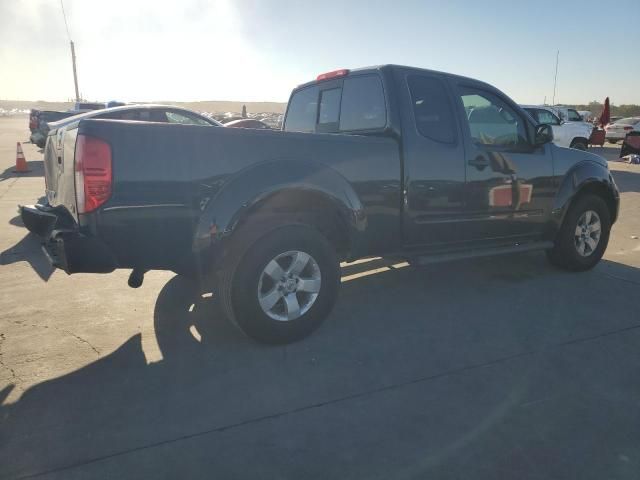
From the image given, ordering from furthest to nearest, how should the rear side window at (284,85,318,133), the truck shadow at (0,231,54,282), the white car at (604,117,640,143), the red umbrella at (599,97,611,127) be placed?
the white car at (604,117,640,143) < the red umbrella at (599,97,611,127) < the truck shadow at (0,231,54,282) < the rear side window at (284,85,318,133)

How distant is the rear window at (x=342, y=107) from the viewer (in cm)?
417

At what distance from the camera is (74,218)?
3.08 m

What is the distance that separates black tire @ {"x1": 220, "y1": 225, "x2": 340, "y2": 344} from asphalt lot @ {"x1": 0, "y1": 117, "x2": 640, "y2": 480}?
140mm

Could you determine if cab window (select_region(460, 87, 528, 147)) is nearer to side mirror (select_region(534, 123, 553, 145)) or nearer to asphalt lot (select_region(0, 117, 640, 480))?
side mirror (select_region(534, 123, 553, 145))

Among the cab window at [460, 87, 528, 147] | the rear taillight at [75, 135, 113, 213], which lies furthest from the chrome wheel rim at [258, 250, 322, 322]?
the cab window at [460, 87, 528, 147]

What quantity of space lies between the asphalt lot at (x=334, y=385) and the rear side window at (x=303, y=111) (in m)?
1.54

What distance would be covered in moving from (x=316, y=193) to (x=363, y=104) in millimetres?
1260

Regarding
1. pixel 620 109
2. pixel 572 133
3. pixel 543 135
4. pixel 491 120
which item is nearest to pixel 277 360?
pixel 491 120

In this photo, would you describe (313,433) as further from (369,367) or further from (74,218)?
(74,218)

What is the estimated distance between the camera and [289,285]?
350 cm

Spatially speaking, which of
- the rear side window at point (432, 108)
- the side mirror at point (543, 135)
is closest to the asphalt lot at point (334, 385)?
the rear side window at point (432, 108)

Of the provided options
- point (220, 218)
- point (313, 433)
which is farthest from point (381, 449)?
point (220, 218)

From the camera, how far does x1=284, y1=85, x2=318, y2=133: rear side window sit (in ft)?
16.2

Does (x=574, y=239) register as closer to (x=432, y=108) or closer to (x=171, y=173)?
(x=432, y=108)
